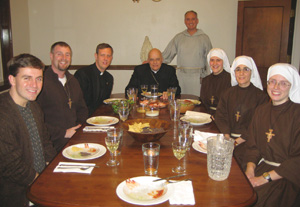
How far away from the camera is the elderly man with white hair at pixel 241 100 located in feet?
8.38

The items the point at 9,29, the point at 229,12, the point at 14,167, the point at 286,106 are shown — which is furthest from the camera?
the point at 229,12

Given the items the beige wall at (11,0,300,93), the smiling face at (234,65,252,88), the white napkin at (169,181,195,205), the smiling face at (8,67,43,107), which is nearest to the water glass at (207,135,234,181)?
the white napkin at (169,181,195,205)

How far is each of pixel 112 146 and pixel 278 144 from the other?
115 centimetres

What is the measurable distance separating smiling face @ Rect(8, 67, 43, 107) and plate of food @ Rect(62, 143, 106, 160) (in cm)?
44

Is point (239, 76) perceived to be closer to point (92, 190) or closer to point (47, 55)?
point (92, 190)

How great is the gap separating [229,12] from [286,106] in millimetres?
4081

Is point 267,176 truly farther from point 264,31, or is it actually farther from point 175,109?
point 264,31

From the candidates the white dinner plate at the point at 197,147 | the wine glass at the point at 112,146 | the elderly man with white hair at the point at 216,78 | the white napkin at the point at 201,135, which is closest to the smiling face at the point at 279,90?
the white napkin at the point at 201,135

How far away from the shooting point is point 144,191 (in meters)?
1.17

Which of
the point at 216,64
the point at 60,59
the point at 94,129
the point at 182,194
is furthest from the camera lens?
the point at 216,64

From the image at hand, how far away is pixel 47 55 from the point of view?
5836 mm

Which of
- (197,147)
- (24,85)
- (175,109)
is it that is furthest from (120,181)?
(175,109)

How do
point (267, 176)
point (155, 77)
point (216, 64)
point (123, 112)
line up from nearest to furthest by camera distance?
1. point (267, 176)
2. point (123, 112)
3. point (216, 64)
4. point (155, 77)

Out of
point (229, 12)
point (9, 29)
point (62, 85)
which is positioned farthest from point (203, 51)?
point (9, 29)
